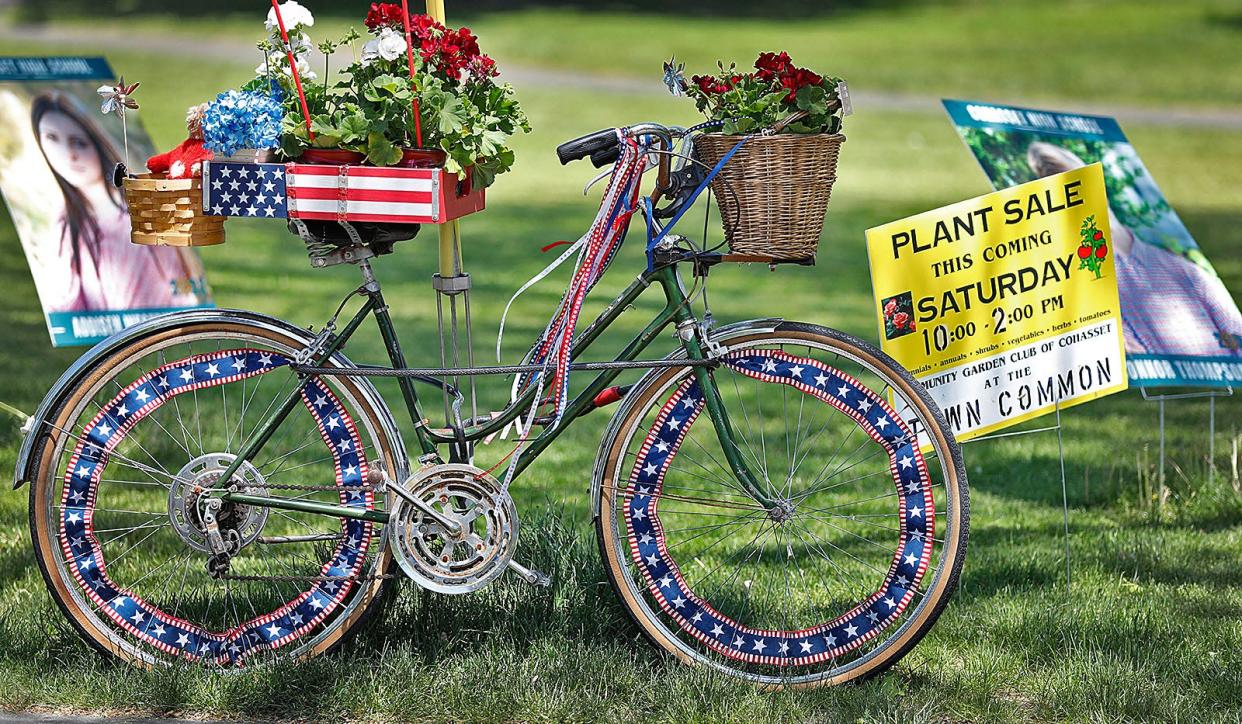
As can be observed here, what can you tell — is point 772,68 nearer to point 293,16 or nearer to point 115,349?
point 293,16

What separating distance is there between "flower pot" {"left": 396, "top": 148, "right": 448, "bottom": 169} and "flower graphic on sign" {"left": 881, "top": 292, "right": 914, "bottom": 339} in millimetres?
1604

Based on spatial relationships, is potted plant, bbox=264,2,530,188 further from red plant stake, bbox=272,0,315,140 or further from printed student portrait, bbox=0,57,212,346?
printed student portrait, bbox=0,57,212,346

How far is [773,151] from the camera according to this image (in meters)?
3.72

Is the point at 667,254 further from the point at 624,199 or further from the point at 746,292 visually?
the point at 746,292

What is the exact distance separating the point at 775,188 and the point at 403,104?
0.98 metres

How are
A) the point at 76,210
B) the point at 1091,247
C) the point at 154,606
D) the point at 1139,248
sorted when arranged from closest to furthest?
the point at 154,606
the point at 1091,247
the point at 1139,248
the point at 76,210

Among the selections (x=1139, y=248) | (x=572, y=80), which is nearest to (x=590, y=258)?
(x=1139, y=248)

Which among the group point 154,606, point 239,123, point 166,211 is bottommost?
point 154,606

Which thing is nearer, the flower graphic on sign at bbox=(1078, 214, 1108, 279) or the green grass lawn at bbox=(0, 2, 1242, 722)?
the green grass lawn at bbox=(0, 2, 1242, 722)

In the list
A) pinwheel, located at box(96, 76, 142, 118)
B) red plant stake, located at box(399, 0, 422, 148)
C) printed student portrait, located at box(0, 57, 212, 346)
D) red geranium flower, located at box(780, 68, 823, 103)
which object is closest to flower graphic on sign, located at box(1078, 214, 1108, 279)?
red geranium flower, located at box(780, 68, 823, 103)

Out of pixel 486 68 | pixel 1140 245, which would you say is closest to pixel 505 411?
pixel 486 68

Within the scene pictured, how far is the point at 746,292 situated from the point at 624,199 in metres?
6.98

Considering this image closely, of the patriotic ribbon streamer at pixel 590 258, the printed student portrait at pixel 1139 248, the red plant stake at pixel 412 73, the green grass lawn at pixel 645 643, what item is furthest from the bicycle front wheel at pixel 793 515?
the printed student portrait at pixel 1139 248

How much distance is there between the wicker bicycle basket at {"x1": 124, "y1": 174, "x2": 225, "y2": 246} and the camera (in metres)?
3.79
